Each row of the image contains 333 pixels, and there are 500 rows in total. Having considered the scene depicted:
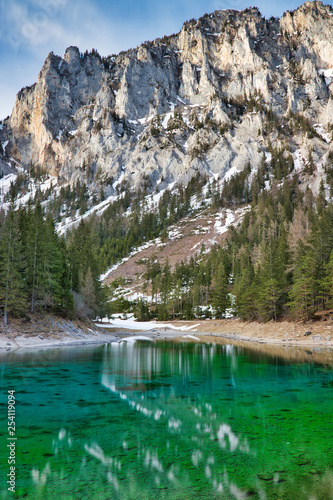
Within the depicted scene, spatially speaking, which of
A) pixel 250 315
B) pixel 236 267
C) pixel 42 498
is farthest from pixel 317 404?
pixel 236 267

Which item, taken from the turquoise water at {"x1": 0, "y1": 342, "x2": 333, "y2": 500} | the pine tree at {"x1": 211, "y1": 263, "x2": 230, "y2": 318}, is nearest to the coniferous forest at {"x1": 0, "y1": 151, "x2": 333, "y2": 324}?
the pine tree at {"x1": 211, "y1": 263, "x2": 230, "y2": 318}

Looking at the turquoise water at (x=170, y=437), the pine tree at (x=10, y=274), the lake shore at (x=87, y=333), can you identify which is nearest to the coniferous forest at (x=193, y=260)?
the pine tree at (x=10, y=274)

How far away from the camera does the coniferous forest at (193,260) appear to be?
42.6 metres

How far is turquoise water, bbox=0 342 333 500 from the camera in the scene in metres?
6.25

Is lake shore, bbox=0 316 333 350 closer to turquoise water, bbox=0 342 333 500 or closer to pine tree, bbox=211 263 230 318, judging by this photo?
pine tree, bbox=211 263 230 318

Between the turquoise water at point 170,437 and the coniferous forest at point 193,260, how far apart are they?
25.1 m

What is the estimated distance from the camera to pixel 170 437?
923 cm

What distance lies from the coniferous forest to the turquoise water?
2507cm

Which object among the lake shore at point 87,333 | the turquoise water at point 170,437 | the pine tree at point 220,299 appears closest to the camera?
the turquoise water at point 170,437

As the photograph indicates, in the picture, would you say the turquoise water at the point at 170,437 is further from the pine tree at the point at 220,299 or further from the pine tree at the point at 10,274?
the pine tree at the point at 220,299

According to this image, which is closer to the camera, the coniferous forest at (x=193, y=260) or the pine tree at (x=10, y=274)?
the pine tree at (x=10, y=274)

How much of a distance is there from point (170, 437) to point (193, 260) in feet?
340

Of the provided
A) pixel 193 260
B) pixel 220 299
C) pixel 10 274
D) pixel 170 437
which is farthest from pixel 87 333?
pixel 193 260

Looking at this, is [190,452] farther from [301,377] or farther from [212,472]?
[301,377]
